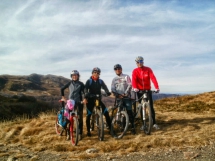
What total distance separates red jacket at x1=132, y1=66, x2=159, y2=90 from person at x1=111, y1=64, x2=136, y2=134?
1.03 feet

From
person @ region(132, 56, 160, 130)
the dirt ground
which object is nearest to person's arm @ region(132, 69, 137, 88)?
person @ region(132, 56, 160, 130)

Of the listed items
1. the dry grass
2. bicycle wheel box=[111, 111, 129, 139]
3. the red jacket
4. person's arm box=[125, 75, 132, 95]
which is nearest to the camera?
the dry grass

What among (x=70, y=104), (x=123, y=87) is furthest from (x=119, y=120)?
(x=70, y=104)

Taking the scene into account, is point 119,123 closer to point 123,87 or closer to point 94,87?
point 123,87

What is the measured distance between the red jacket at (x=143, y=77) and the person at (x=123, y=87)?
12.4 inches

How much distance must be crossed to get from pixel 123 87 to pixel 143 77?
928 mm

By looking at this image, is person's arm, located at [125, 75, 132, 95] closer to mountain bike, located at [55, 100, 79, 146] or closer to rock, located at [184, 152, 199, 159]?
mountain bike, located at [55, 100, 79, 146]

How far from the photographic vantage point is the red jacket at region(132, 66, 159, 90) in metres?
8.88

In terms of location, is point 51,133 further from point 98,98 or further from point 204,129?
point 204,129

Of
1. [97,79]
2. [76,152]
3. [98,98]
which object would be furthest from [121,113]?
[76,152]

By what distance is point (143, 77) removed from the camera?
890 centimetres

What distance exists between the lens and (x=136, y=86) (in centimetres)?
893

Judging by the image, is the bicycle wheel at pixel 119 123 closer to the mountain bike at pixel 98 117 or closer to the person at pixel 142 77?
the mountain bike at pixel 98 117

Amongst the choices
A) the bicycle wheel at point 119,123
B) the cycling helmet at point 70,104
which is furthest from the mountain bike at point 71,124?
the bicycle wheel at point 119,123
